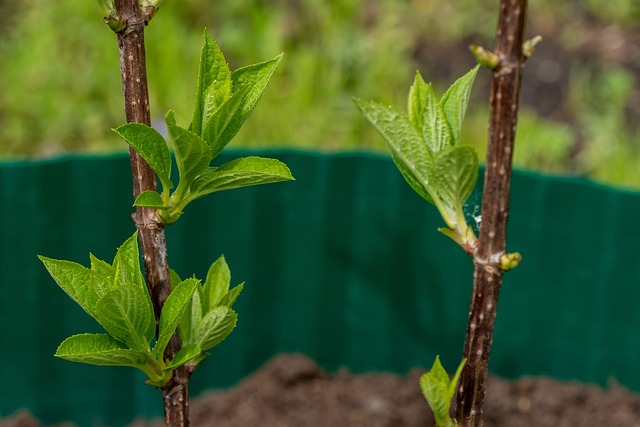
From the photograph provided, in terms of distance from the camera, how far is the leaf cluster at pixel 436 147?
0.86m

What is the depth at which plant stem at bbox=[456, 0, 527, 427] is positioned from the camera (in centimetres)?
80

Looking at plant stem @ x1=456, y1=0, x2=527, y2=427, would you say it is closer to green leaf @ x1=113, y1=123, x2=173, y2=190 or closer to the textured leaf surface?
the textured leaf surface

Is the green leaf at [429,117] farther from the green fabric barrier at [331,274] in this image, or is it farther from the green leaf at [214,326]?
the green fabric barrier at [331,274]

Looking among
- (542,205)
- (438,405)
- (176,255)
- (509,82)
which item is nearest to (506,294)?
(542,205)

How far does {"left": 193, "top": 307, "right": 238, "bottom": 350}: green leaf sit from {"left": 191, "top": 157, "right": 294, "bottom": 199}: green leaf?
0.12 meters

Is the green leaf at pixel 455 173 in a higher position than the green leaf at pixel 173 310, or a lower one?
higher

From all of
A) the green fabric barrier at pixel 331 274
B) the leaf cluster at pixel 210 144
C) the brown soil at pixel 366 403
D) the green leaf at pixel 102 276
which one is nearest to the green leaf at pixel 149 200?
the leaf cluster at pixel 210 144

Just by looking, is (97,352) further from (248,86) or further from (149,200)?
(248,86)

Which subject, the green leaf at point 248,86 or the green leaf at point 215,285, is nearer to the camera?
the green leaf at point 248,86

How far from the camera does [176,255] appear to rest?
195 centimetres

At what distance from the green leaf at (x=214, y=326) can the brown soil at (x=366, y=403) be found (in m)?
0.95

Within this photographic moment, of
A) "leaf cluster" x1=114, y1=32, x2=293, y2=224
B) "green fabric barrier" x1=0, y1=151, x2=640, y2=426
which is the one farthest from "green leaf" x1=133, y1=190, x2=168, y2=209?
"green fabric barrier" x1=0, y1=151, x2=640, y2=426

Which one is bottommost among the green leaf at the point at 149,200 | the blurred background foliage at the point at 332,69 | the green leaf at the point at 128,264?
the green leaf at the point at 128,264

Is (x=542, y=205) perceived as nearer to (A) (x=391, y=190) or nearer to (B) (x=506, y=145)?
(A) (x=391, y=190)
